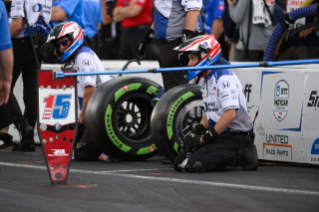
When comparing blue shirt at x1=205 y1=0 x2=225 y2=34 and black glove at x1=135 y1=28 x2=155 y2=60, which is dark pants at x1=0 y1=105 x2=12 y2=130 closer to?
black glove at x1=135 y1=28 x2=155 y2=60

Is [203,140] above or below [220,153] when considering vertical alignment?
above

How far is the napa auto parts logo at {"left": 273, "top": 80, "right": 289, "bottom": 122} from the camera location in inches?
268

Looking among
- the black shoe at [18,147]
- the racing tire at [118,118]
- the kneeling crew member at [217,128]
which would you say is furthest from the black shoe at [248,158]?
the black shoe at [18,147]

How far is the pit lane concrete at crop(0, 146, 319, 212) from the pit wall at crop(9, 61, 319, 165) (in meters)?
0.32

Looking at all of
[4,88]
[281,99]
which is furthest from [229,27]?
[4,88]

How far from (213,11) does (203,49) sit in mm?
4858

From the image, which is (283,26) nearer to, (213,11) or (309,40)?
(309,40)

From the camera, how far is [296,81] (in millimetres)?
6711

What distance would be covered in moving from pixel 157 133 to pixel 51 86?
1839mm

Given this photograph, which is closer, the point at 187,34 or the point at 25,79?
the point at 187,34

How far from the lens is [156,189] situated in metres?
4.79

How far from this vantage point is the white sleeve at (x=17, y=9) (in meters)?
7.69

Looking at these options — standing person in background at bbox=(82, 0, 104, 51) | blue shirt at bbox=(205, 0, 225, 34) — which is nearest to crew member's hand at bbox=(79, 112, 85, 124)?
standing person in background at bbox=(82, 0, 104, 51)

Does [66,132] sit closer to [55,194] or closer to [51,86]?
[51,86]
